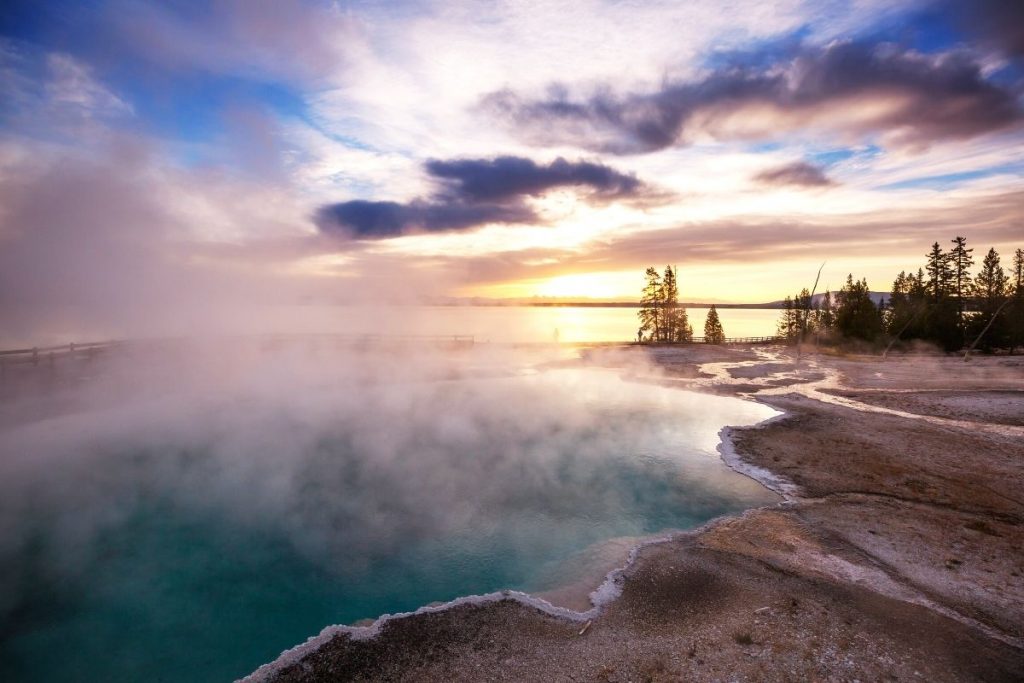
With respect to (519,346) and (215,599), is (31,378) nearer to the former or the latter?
(215,599)

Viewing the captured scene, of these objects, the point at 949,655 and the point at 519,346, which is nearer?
the point at 949,655

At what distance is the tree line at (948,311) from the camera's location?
41594mm

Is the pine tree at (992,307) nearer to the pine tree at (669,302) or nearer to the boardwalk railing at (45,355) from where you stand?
the pine tree at (669,302)

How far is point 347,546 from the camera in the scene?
10.9m

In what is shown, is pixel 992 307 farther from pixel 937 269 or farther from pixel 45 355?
pixel 45 355

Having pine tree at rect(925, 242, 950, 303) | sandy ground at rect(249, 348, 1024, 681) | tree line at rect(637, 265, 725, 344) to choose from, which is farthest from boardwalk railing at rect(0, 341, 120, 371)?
pine tree at rect(925, 242, 950, 303)

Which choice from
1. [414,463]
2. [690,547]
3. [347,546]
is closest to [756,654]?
[690,547]

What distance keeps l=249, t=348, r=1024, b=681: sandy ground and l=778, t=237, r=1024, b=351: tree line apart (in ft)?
116

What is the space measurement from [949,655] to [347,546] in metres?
10.8

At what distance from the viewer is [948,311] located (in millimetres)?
42438

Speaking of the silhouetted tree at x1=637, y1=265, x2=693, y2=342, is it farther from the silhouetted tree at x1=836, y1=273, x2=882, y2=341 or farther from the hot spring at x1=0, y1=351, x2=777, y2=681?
the hot spring at x1=0, y1=351, x2=777, y2=681

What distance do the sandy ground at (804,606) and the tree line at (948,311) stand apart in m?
35.3

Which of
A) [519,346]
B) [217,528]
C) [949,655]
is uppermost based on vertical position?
[519,346]

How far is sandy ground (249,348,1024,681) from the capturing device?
267 inches
